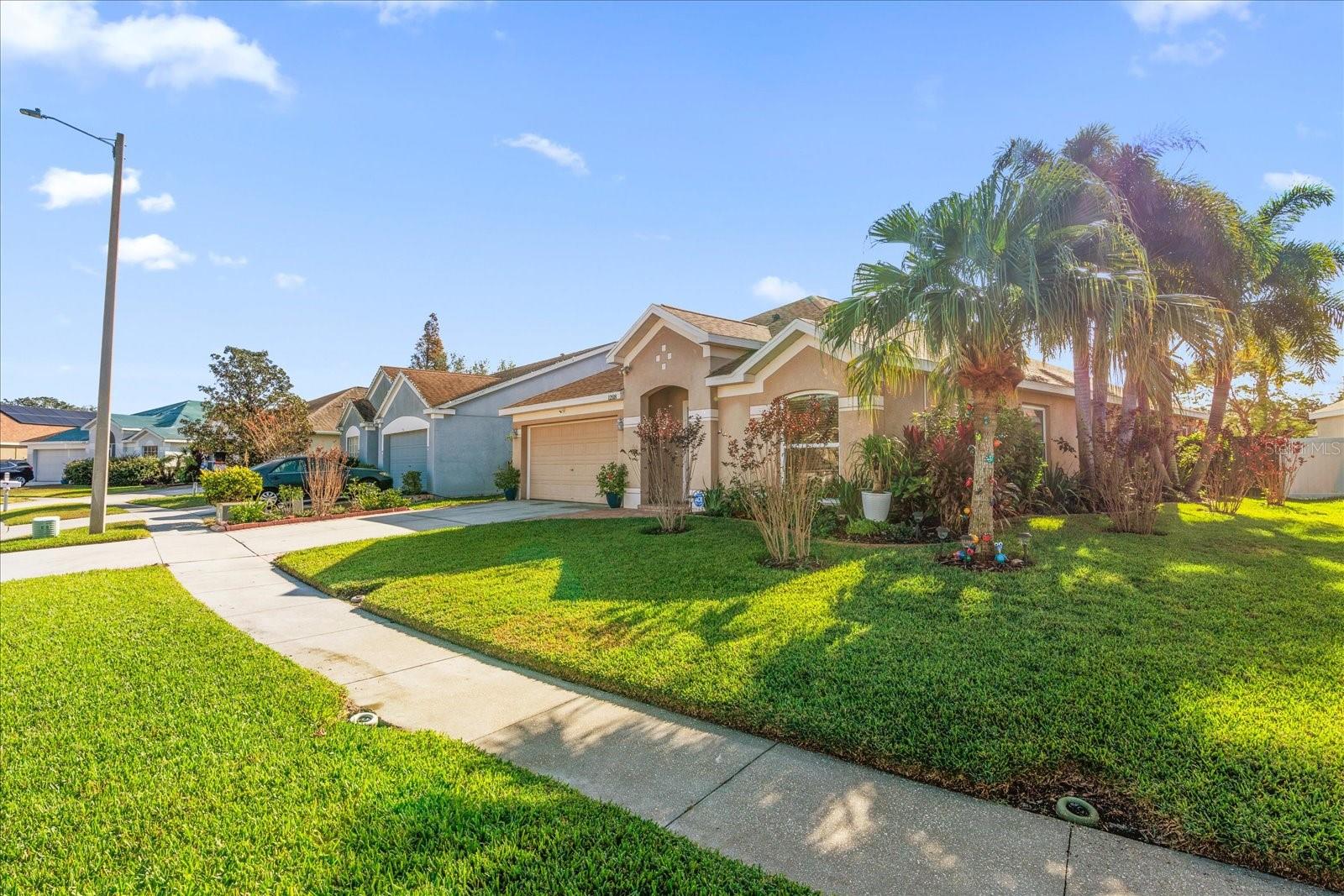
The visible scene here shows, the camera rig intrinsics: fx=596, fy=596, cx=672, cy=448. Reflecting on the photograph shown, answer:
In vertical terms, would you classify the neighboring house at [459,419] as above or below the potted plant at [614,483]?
above

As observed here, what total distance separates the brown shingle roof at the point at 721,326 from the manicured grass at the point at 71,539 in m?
12.8

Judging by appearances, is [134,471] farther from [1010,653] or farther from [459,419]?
[1010,653]

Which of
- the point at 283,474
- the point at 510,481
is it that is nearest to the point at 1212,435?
the point at 510,481

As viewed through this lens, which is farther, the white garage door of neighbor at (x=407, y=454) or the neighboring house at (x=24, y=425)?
the neighboring house at (x=24, y=425)

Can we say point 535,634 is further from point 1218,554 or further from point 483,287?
point 483,287

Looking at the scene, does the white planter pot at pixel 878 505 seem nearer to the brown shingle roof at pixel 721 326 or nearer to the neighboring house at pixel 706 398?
the neighboring house at pixel 706 398

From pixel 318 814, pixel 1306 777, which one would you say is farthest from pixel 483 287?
pixel 1306 777

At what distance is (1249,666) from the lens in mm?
4238

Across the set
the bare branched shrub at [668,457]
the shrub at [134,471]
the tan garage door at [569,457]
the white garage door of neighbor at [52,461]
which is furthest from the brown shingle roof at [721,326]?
the white garage door of neighbor at [52,461]

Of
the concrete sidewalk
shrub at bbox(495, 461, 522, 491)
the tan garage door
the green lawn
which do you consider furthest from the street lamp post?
the concrete sidewalk

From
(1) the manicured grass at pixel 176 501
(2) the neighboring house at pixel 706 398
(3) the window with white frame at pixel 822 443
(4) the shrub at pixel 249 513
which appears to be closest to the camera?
(2) the neighboring house at pixel 706 398

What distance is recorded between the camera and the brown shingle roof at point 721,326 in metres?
14.0

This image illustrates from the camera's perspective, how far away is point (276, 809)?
2945 mm

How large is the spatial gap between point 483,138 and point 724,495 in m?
8.75
